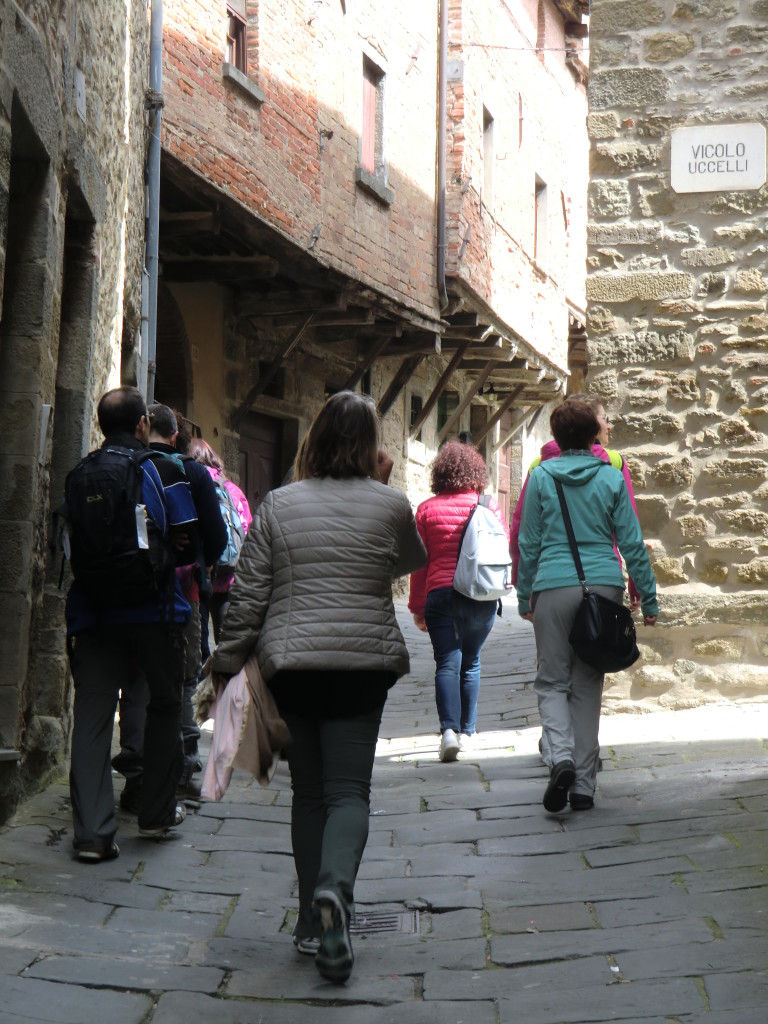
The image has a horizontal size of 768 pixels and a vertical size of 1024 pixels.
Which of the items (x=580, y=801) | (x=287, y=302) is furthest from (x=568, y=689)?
(x=287, y=302)

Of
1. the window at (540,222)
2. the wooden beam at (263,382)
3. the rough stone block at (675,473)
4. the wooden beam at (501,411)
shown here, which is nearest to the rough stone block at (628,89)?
the rough stone block at (675,473)

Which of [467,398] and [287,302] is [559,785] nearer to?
[287,302]

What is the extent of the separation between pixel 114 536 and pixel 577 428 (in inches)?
75.3

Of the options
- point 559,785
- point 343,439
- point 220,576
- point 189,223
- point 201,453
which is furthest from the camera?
point 189,223

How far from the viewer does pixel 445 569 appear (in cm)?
697

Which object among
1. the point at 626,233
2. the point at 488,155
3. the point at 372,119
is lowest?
the point at 626,233

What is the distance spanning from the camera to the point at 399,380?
17703mm

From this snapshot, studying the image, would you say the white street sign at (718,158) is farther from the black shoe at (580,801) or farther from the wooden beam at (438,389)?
the wooden beam at (438,389)

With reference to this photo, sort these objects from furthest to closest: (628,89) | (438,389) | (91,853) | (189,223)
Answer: (438,389) → (189,223) → (628,89) → (91,853)

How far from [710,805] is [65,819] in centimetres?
232

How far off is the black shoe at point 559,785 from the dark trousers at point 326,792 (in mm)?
1566

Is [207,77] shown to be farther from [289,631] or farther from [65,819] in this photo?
[289,631]

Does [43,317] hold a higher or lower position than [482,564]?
higher

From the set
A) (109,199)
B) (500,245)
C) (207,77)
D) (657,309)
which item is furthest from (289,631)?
(500,245)
